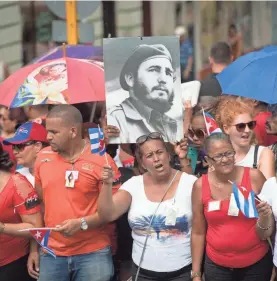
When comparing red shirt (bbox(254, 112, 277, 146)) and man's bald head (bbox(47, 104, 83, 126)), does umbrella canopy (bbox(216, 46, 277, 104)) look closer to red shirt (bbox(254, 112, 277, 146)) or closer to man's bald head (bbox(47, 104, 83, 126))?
red shirt (bbox(254, 112, 277, 146))

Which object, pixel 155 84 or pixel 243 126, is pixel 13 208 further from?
pixel 243 126

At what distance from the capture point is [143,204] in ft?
20.0

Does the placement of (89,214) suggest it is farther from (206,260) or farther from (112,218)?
(206,260)

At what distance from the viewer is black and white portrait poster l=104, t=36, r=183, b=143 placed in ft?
21.2

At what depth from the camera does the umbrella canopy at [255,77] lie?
6.75 metres

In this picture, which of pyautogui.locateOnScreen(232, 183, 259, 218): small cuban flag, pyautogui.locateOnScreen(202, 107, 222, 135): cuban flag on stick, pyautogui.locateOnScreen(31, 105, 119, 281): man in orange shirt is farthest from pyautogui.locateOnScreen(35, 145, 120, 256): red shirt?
pyautogui.locateOnScreen(232, 183, 259, 218): small cuban flag

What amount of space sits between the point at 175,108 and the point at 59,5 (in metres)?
3.60

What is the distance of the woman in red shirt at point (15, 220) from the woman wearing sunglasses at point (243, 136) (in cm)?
161

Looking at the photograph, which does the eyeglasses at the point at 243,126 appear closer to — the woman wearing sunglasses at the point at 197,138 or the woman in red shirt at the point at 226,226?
the woman wearing sunglasses at the point at 197,138

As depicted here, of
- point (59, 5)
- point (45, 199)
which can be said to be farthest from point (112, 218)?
point (59, 5)

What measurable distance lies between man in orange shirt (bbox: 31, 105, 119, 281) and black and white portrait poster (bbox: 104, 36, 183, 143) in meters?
0.33

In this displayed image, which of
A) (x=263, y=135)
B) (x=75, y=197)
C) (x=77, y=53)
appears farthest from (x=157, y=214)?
(x=77, y=53)

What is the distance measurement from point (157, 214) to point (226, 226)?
1.69 ft

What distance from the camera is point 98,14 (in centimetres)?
1725
